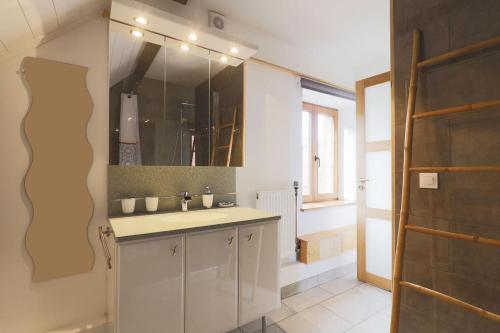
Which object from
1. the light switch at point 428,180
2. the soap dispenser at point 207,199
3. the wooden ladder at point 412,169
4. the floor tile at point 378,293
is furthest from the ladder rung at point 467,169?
the floor tile at point 378,293

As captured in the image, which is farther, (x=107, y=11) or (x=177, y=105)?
(x=177, y=105)

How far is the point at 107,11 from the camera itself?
5.55 ft

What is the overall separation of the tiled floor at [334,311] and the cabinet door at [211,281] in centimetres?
50

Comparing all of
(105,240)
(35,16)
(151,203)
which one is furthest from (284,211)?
(35,16)

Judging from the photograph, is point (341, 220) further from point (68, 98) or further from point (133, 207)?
point (68, 98)

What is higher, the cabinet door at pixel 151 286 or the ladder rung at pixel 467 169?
the ladder rung at pixel 467 169

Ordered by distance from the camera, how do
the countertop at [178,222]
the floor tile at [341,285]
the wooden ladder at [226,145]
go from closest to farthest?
the countertop at [178,222] → the wooden ladder at [226,145] → the floor tile at [341,285]

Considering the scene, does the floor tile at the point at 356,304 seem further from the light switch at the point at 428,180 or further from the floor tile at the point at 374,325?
the light switch at the point at 428,180

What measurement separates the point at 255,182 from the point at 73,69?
1.63m

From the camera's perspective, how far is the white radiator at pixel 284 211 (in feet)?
7.97

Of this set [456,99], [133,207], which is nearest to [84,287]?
[133,207]

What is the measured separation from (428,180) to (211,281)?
137 cm

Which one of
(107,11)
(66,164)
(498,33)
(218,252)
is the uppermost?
(107,11)

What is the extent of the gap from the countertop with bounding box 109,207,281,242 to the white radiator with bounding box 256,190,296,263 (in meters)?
0.45
